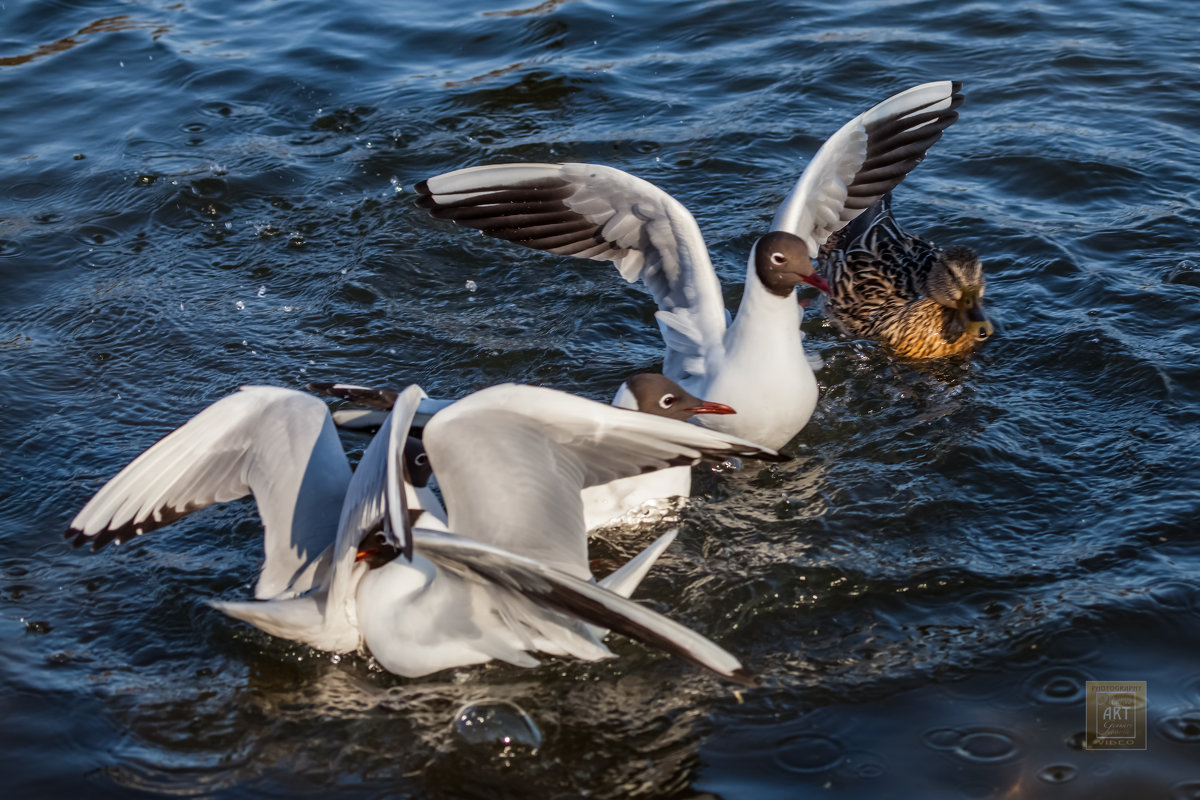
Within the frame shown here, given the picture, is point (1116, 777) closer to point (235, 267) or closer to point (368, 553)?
point (368, 553)

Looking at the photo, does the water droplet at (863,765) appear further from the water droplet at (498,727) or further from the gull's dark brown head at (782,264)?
the gull's dark brown head at (782,264)

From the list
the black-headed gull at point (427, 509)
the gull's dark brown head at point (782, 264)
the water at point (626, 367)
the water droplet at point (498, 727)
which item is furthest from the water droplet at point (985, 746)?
the gull's dark brown head at point (782, 264)

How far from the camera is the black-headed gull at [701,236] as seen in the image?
244 inches

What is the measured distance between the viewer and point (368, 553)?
4926 millimetres

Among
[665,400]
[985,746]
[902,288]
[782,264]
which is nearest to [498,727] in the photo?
[985,746]

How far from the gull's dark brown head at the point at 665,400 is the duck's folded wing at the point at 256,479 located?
1.45 meters

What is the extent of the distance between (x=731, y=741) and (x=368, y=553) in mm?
1587

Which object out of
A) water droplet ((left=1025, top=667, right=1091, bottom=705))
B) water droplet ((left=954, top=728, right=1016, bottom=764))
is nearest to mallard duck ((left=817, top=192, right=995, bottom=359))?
water droplet ((left=1025, top=667, right=1091, bottom=705))

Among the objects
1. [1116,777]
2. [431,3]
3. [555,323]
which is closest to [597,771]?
[1116,777]

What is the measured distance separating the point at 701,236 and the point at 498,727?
133 inches

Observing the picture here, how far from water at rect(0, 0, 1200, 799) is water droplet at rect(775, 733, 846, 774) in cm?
Answer: 2

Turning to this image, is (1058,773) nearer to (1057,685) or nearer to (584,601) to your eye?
(1057,685)

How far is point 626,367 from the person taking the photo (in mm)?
7234

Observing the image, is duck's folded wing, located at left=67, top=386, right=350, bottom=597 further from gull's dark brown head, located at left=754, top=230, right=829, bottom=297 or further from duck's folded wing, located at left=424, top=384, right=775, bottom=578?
gull's dark brown head, located at left=754, top=230, right=829, bottom=297
